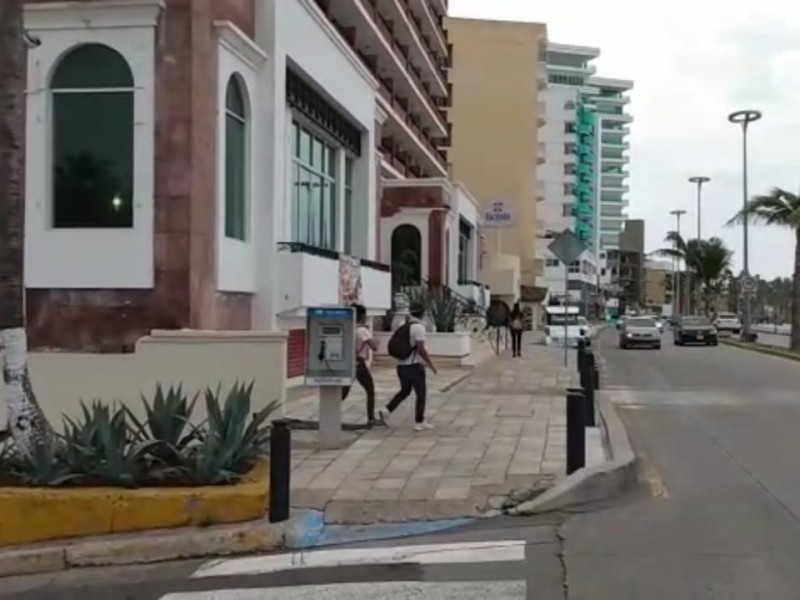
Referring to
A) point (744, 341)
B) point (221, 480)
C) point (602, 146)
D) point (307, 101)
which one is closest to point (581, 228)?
point (602, 146)

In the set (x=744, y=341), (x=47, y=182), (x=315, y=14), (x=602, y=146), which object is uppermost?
(x=602, y=146)

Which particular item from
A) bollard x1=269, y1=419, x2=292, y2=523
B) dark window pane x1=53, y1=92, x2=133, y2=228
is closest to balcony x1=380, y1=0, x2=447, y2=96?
dark window pane x1=53, y1=92, x2=133, y2=228

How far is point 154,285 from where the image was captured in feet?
48.6

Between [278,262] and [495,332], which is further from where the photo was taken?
[495,332]

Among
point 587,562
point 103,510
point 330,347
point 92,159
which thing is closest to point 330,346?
point 330,347

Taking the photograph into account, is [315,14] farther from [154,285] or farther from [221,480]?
[221,480]

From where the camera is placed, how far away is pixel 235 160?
1675 centimetres

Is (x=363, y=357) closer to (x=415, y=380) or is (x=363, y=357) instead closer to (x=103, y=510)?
(x=415, y=380)

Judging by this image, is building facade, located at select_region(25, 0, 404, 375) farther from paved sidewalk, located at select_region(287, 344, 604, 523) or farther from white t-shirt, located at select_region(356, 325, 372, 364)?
paved sidewalk, located at select_region(287, 344, 604, 523)

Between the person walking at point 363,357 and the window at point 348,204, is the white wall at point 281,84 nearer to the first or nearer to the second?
the window at point 348,204

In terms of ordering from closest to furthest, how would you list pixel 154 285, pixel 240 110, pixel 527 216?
1. pixel 154 285
2. pixel 240 110
3. pixel 527 216

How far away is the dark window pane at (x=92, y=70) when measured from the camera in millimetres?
15016

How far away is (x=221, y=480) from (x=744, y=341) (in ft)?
172

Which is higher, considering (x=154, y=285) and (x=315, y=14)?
(x=315, y=14)
